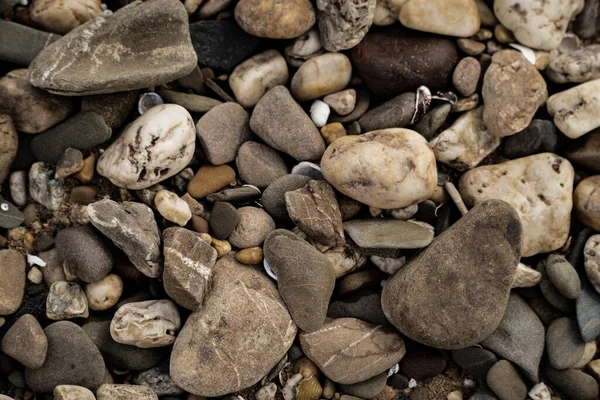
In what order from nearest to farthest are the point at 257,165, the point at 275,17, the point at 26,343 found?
the point at 26,343 < the point at 275,17 < the point at 257,165

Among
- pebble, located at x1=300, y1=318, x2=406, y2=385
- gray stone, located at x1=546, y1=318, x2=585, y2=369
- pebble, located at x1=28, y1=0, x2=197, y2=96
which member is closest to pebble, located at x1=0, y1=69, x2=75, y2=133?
pebble, located at x1=28, y1=0, x2=197, y2=96

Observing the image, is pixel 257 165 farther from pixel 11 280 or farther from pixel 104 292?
pixel 11 280

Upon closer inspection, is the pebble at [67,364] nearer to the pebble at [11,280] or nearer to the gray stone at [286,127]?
the pebble at [11,280]

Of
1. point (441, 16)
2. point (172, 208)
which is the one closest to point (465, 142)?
point (441, 16)

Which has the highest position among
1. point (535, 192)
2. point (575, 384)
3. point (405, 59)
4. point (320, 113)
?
point (405, 59)

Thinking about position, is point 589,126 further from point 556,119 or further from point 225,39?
point 225,39

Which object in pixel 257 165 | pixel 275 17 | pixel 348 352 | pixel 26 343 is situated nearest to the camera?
pixel 26 343

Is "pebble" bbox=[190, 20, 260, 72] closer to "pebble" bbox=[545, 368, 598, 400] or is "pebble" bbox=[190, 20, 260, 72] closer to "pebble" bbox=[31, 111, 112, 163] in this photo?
"pebble" bbox=[31, 111, 112, 163]
